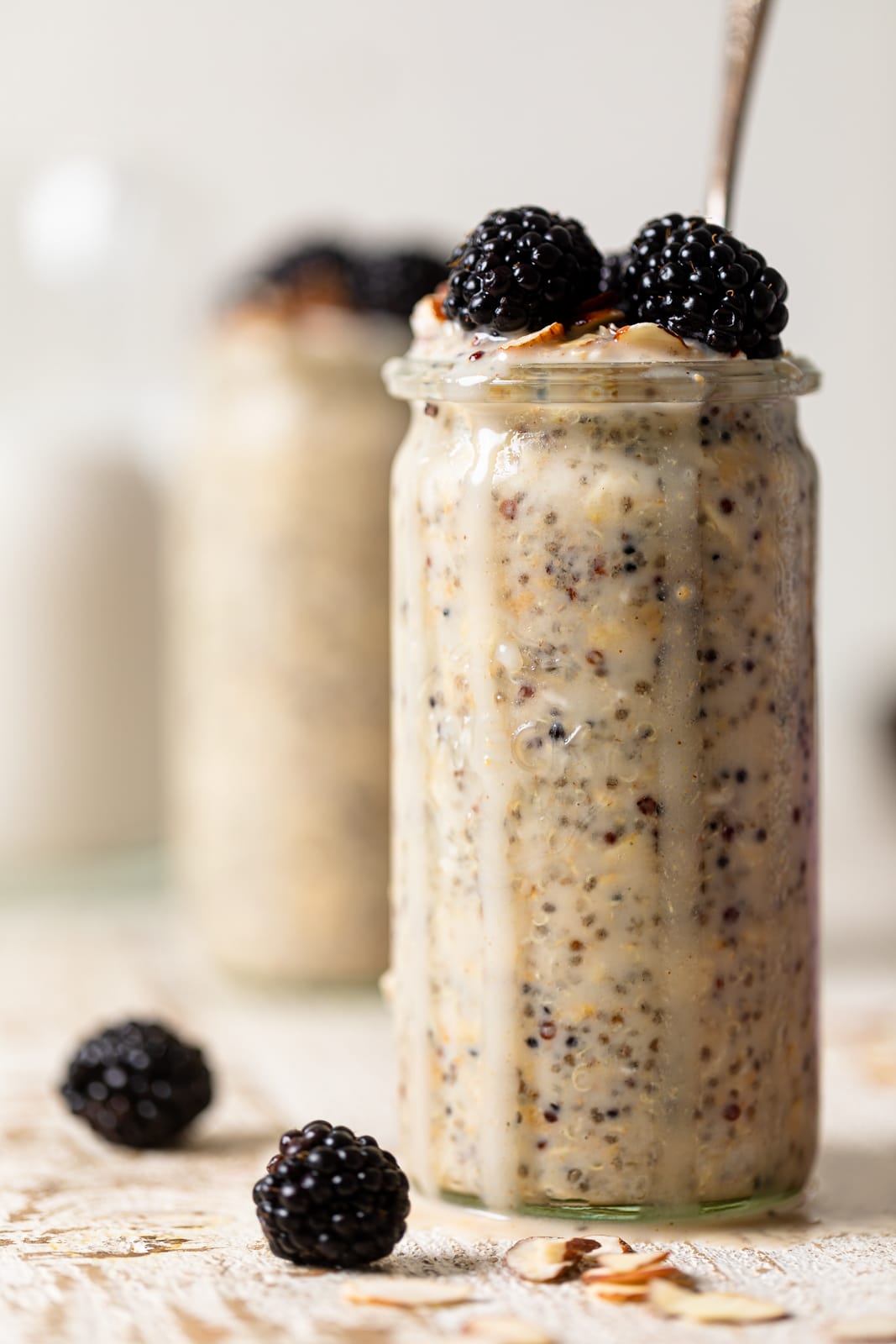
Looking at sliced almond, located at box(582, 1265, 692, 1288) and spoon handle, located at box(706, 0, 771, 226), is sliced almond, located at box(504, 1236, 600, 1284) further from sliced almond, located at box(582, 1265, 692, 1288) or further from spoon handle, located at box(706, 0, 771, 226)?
spoon handle, located at box(706, 0, 771, 226)

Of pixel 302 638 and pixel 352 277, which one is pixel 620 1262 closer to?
pixel 302 638

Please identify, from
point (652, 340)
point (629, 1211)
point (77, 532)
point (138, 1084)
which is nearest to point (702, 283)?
point (652, 340)

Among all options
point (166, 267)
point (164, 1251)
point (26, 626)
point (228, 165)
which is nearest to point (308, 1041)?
point (164, 1251)

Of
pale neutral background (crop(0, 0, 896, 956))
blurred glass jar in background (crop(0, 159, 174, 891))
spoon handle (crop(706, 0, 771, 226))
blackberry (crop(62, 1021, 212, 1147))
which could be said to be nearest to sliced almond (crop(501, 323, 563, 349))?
spoon handle (crop(706, 0, 771, 226))

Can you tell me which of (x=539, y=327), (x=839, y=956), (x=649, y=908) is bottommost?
(x=839, y=956)

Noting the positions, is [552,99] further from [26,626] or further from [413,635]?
[413,635]

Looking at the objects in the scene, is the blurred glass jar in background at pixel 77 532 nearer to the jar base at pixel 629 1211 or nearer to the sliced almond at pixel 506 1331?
the jar base at pixel 629 1211
